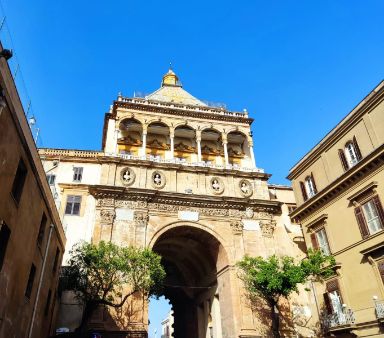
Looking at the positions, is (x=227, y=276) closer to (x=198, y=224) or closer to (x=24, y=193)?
(x=198, y=224)

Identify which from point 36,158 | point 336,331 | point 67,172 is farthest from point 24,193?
point 336,331

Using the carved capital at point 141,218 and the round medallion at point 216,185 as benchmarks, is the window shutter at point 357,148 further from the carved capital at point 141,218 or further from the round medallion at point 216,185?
the carved capital at point 141,218

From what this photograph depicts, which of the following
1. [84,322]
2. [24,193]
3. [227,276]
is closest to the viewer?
[24,193]

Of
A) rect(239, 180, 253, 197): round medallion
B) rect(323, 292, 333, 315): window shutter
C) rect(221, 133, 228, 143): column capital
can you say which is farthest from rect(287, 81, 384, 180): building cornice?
rect(323, 292, 333, 315): window shutter

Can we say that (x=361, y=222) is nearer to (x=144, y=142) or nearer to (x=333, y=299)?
(x=333, y=299)

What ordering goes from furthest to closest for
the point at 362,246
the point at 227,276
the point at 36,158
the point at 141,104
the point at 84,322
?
the point at 141,104 < the point at 227,276 < the point at 362,246 < the point at 84,322 < the point at 36,158

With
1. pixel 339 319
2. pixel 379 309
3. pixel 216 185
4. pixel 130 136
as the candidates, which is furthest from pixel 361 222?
pixel 130 136

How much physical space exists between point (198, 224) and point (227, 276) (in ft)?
14.7

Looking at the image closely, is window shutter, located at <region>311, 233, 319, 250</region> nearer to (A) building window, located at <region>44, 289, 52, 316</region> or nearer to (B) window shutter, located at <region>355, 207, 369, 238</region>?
(B) window shutter, located at <region>355, 207, 369, 238</region>

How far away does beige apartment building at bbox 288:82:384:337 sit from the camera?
19342 mm

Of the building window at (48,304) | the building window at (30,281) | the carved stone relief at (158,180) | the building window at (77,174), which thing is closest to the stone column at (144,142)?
the carved stone relief at (158,180)

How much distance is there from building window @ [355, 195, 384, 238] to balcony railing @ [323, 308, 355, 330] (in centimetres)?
461

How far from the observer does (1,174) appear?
423 inches

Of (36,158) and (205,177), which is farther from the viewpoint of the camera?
(205,177)
